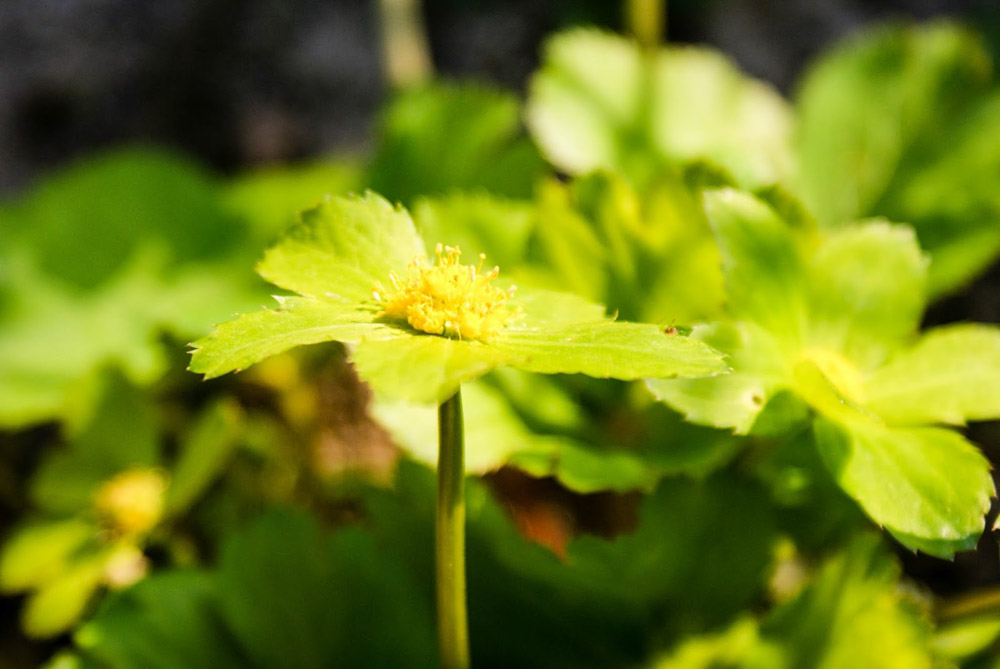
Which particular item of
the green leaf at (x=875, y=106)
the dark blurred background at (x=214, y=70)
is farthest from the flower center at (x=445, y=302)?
the dark blurred background at (x=214, y=70)

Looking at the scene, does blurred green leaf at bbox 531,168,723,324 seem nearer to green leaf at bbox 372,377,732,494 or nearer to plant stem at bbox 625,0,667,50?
green leaf at bbox 372,377,732,494

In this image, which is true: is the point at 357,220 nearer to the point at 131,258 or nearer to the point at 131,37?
the point at 131,258

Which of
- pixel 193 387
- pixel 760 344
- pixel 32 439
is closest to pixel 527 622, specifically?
pixel 760 344

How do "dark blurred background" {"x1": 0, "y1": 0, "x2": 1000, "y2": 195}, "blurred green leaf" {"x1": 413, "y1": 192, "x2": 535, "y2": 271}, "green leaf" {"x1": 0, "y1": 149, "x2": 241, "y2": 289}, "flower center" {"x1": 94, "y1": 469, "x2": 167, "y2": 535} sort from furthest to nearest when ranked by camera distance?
"dark blurred background" {"x1": 0, "y1": 0, "x2": 1000, "y2": 195}, "green leaf" {"x1": 0, "y1": 149, "x2": 241, "y2": 289}, "flower center" {"x1": 94, "y1": 469, "x2": 167, "y2": 535}, "blurred green leaf" {"x1": 413, "y1": 192, "x2": 535, "y2": 271}

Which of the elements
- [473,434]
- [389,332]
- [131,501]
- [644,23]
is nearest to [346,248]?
[389,332]

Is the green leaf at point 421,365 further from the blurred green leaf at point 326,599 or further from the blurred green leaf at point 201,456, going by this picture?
the blurred green leaf at point 201,456

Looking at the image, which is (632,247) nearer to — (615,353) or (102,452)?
(615,353)

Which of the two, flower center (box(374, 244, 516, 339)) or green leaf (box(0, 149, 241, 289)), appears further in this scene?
green leaf (box(0, 149, 241, 289))

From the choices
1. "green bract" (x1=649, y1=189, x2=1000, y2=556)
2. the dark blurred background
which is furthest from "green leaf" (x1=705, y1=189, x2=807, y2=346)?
the dark blurred background

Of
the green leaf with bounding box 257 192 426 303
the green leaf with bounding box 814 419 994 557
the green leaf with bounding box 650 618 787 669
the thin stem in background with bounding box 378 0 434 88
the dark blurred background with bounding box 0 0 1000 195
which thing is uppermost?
the dark blurred background with bounding box 0 0 1000 195
